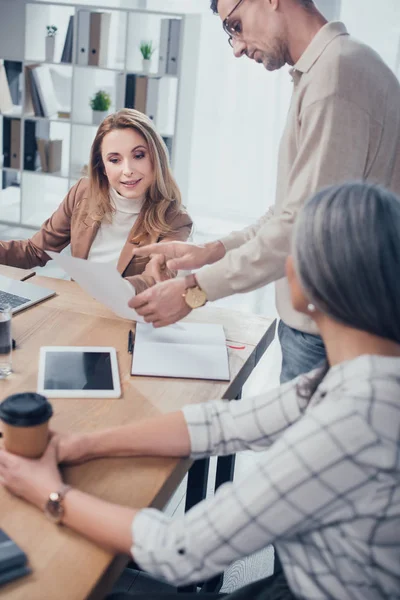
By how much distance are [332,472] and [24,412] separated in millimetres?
509

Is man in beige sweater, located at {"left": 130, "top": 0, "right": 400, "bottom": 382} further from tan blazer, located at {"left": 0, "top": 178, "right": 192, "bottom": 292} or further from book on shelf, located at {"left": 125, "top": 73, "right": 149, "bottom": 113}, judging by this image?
book on shelf, located at {"left": 125, "top": 73, "right": 149, "bottom": 113}

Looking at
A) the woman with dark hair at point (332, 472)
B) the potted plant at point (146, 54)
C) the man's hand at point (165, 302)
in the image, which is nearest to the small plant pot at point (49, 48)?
the potted plant at point (146, 54)

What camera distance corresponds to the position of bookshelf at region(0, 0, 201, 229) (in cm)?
472

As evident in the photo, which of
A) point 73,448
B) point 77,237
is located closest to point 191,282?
point 73,448

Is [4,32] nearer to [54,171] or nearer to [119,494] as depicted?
[54,171]

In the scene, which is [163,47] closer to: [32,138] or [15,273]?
[32,138]

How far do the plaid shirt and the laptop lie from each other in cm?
106

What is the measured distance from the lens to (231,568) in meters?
2.07

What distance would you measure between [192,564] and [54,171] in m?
4.55

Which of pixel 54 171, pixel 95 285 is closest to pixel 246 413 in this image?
pixel 95 285

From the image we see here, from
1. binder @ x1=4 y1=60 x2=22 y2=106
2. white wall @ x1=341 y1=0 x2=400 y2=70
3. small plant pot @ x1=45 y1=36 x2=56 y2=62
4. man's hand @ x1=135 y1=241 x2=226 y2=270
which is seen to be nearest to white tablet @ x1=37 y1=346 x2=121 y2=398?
man's hand @ x1=135 y1=241 x2=226 y2=270

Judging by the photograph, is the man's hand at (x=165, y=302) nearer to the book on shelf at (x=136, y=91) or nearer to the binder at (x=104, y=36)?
the book on shelf at (x=136, y=91)

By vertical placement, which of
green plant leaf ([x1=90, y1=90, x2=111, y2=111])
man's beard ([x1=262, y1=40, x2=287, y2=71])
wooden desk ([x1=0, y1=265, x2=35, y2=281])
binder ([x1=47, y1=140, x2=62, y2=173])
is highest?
man's beard ([x1=262, y1=40, x2=287, y2=71])

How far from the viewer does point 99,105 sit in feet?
16.0
